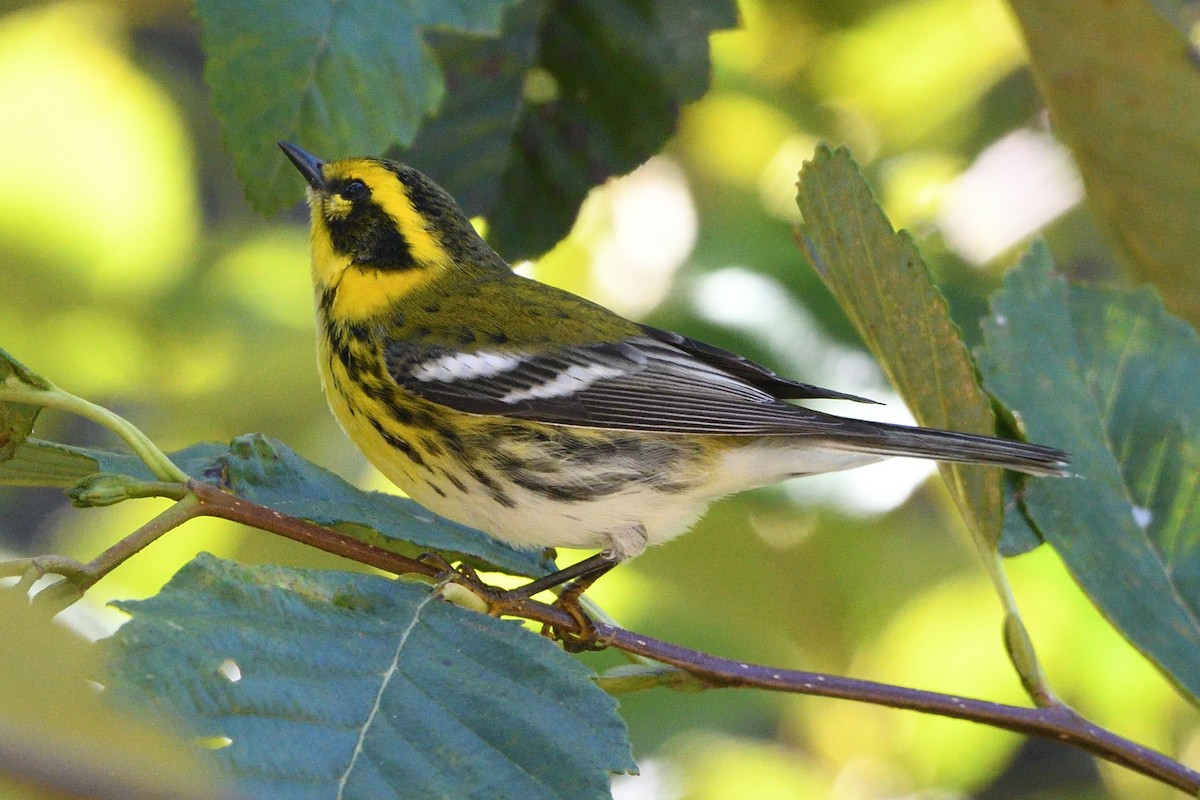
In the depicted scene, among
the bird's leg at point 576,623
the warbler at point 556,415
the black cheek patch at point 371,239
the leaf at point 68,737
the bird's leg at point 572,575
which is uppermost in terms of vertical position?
the black cheek patch at point 371,239

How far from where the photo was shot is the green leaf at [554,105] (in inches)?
105

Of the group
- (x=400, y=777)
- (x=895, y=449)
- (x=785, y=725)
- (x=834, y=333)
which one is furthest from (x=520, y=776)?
(x=785, y=725)

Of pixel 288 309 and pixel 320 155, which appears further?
pixel 288 309

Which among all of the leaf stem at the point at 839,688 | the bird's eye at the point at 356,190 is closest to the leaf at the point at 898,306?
the leaf stem at the point at 839,688

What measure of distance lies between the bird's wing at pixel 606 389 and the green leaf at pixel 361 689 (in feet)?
2.47

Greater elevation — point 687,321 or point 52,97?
point 52,97

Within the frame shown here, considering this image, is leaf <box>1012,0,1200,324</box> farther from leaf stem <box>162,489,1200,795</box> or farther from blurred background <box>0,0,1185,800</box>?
leaf stem <box>162,489,1200,795</box>

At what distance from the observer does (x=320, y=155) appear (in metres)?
2.22

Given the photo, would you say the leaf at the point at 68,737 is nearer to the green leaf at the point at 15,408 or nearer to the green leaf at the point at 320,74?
the green leaf at the point at 15,408

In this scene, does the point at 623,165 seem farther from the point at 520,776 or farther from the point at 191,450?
the point at 520,776

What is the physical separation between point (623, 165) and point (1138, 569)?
131 centimetres

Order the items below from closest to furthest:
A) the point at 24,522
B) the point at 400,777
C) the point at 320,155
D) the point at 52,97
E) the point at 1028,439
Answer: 1. the point at 400,777
2. the point at 1028,439
3. the point at 320,155
4. the point at 52,97
5. the point at 24,522

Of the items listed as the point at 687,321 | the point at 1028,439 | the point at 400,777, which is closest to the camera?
the point at 400,777

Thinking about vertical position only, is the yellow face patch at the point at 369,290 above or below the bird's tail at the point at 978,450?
above
